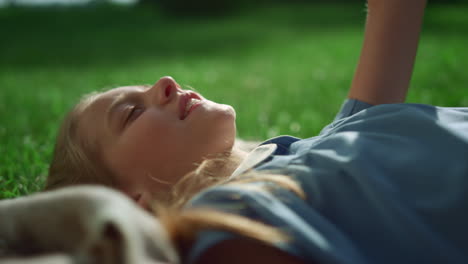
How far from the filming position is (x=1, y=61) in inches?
298

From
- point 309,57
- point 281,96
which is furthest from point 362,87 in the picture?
point 309,57

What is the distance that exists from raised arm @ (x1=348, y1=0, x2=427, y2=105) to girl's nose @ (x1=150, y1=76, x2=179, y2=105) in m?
0.83

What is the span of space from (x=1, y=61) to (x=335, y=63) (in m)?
5.82

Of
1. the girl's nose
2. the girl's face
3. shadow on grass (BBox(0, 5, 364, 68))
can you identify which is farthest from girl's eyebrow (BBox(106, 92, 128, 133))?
shadow on grass (BBox(0, 5, 364, 68))

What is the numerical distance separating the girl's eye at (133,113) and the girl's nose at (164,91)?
0.24 ft

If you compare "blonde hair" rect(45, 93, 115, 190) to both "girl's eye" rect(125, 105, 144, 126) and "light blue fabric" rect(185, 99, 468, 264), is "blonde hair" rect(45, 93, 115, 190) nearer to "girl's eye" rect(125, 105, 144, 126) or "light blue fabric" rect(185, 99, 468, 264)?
"girl's eye" rect(125, 105, 144, 126)

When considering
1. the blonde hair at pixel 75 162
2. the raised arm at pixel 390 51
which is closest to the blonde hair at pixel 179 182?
the blonde hair at pixel 75 162

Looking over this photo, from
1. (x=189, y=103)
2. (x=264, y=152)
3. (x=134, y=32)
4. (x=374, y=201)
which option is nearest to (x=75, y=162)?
(x=189, y=103)

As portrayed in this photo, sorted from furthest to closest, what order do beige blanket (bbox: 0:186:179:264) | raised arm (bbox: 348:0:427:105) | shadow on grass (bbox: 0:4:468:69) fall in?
shadow on grass (bbox: 0:4:468:69), raised arm (bbox: 348:0:427:105), beige blanket (bbox: 0:186:179:264)

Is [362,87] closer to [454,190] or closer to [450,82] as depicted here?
[454,190]

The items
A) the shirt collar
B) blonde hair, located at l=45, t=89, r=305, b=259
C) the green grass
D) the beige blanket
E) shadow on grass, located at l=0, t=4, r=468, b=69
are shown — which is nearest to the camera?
the beige blanket

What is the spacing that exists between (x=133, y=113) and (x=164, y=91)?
0.14 metres

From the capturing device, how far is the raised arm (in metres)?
1.85

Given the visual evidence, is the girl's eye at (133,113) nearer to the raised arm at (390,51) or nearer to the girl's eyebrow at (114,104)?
the girl's eyebrow at (114,104)
